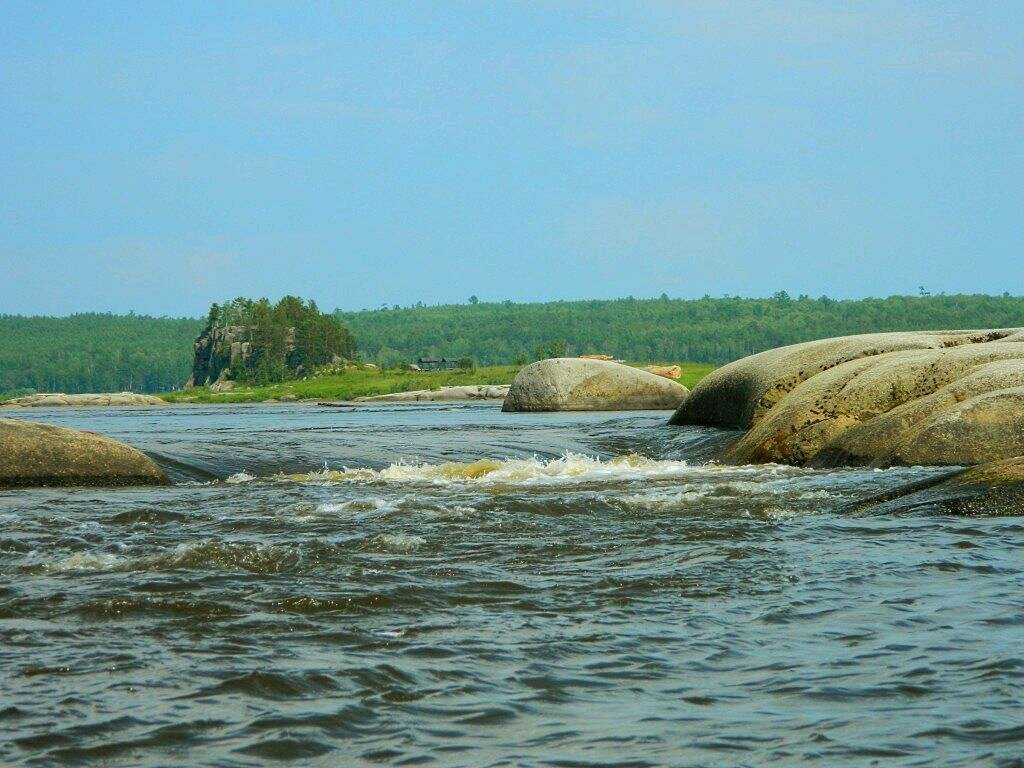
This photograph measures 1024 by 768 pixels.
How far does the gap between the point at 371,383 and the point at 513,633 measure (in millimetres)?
96093

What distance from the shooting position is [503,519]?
32.2ft

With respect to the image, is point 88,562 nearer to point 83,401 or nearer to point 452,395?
point 452,395

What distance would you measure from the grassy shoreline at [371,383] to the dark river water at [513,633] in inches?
2667

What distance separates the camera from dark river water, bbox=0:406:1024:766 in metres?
4.00

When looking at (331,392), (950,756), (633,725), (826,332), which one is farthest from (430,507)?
(826,332)

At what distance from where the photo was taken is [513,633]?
18.4 feet

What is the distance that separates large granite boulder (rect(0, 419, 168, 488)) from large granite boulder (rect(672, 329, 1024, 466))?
26.5ft

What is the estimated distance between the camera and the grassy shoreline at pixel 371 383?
3489 inches

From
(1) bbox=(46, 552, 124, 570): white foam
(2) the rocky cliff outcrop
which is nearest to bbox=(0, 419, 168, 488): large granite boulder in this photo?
(1) bbox=(46, 552, 124, 570): white foam

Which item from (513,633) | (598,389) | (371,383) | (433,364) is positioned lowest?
(513,633)

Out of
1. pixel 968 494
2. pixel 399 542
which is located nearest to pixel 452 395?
pixel 968 494

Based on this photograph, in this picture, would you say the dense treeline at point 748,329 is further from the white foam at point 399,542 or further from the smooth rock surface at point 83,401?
the white foam at point 399,542

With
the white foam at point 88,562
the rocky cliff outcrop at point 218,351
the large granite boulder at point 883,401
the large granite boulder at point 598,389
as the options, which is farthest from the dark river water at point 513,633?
the rocky cliff outcrop at point 218,351

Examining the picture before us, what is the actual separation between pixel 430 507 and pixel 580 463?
198 inches
